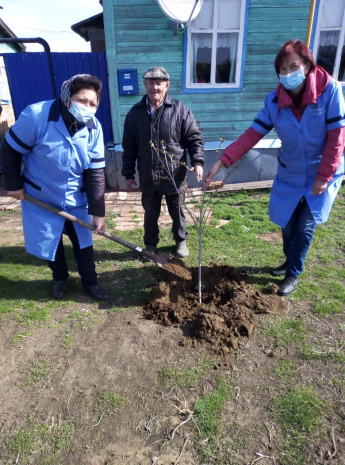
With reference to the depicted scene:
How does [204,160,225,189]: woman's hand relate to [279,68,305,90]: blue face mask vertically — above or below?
below

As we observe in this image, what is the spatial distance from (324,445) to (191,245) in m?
2.70

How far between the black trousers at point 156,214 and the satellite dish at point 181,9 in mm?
3602

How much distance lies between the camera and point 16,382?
7.79 ft

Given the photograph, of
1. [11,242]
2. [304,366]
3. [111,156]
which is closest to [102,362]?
[304,366]

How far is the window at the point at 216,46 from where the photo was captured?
6.16 meters

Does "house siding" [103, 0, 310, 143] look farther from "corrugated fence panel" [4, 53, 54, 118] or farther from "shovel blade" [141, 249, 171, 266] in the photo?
"shovel blade" [141, 249, 171, 266]

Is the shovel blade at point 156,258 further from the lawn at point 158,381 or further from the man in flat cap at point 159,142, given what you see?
the man in flat cap at point 159,142

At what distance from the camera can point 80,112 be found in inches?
97.0

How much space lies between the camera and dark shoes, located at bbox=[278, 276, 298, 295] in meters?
3.24

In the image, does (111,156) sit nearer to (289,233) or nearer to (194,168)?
(194,168)

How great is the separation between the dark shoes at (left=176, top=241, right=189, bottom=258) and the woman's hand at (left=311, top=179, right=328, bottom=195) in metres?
1.70

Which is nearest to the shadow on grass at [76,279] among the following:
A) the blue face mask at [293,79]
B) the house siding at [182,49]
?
the blue face mask at [293,79]

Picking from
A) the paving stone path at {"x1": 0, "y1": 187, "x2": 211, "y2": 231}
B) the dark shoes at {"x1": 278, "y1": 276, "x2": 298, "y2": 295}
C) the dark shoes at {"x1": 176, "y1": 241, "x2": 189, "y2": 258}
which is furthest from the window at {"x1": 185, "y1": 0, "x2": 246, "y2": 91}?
the dark shoes at {"x1": 278, "y1": 276, "x2": 298, "y2": 295}

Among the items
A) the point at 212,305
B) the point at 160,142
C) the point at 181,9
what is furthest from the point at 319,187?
the point at 181,9
